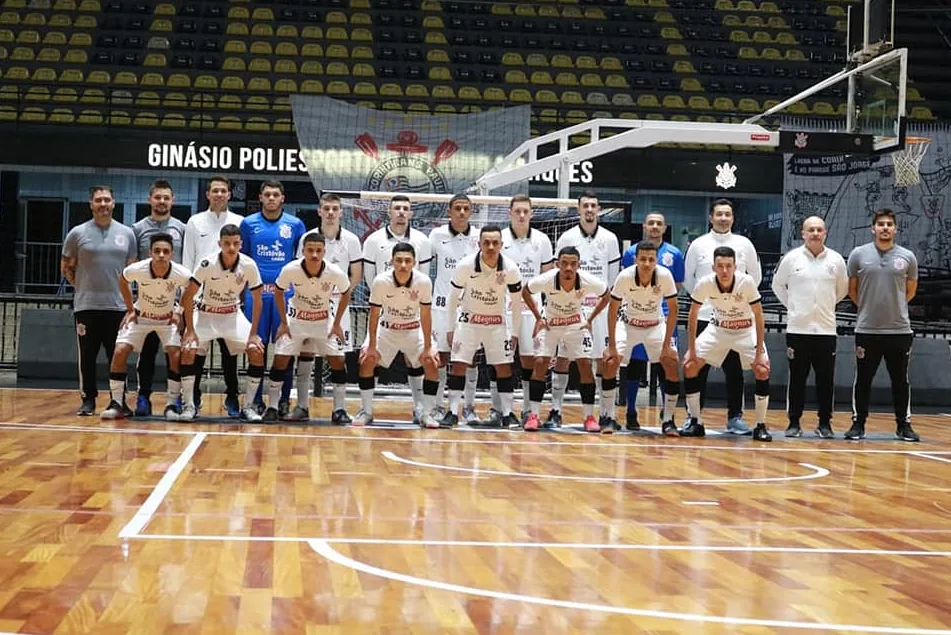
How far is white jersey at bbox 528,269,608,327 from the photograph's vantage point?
9.22 metres

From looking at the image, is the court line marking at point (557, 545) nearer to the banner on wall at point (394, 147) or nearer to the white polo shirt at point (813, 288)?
the white polo shirt at point (813, 288)

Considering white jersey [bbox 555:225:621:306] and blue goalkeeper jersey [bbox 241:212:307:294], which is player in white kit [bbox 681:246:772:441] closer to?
white jersey [bbox 555:225:621:306]

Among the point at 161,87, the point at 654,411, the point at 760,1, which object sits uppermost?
the point at 760,1

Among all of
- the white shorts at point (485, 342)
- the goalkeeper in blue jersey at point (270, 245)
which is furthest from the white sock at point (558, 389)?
the goalkeeper in blue jersey at point (270, 245)

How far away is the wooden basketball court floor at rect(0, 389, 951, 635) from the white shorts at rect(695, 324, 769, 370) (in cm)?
117

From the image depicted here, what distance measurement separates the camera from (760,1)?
25.8 meters

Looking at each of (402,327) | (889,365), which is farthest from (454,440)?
(889,365)

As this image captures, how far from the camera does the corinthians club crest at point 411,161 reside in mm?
15359

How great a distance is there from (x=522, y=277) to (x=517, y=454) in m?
2.56

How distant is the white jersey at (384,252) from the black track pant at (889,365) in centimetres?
368

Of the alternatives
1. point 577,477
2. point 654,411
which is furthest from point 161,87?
point 577,477

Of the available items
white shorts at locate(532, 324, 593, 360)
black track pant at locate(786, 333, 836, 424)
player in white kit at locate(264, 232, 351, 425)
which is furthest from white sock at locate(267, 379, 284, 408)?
black track pant at locate(786, 333, 836, 424)

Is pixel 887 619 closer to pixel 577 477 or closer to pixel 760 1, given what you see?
pixel 577 477

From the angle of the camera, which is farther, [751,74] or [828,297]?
[751,74]
